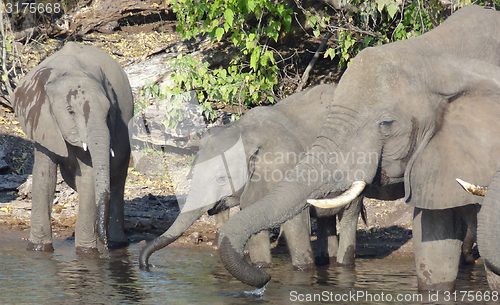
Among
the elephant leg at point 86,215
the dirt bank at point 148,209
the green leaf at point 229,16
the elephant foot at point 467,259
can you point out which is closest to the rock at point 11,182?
the dirt bank at point 148,209

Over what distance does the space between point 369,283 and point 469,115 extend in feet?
9.19

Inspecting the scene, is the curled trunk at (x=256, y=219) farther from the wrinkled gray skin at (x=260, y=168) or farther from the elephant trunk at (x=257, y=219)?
the wrinkled gray skin at (x=260, y=168)

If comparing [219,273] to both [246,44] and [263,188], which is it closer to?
[263,188]

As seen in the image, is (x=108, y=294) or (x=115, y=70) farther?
(x=115, y=70)

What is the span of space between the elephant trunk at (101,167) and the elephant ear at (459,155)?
3895mm

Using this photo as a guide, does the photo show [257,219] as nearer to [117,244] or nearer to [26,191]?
[117,244]

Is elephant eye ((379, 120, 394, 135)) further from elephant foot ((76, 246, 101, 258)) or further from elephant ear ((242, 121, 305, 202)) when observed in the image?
elephant foot ((76, 246, 101, 258))

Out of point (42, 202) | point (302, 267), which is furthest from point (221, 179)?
point (42, 202)

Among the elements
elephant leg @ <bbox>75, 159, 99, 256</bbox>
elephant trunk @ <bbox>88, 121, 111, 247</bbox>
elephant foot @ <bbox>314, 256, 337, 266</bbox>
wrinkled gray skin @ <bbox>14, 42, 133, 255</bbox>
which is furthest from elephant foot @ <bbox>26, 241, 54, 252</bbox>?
elephant foot @ <bbox>314, 256, 337, 266</bbox>

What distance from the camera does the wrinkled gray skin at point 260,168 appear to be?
7.14m

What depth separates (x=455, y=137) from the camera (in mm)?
4121

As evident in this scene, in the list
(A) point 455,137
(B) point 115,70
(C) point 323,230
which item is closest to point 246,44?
(B) point 115,70

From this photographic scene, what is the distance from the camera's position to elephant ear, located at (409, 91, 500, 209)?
4035 mm

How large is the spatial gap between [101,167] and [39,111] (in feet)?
3.82
